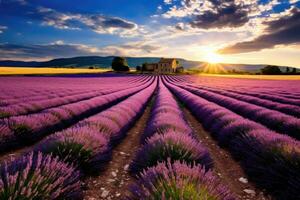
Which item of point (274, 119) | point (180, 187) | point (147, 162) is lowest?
point (274, 119)

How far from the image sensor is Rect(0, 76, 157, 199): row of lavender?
230cm

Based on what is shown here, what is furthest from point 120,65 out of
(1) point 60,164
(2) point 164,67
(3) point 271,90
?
(1) point 60,164

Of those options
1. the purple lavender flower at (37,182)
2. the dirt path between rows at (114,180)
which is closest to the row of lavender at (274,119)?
the dirt path between rows at (114,180)

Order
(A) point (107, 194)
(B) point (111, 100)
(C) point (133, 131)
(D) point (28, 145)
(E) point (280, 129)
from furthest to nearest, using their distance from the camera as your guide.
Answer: (B) point (111, 100)
(C) point (133, 131)
(E) point (280, 129)
(D) point (28, 145)
(A) point (107, 194)

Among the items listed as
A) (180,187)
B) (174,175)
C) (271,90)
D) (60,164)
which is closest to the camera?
(180,187)

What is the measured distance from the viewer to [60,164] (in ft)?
9.87

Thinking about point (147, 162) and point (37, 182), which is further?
point (147, 162)

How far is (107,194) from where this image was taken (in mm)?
3525

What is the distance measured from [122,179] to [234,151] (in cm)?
262

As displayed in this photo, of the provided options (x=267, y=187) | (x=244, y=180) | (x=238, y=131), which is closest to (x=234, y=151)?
(x=238, y=131)

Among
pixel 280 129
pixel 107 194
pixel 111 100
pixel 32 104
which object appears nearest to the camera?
pixel 107 194

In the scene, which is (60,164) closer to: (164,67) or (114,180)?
(114,180)

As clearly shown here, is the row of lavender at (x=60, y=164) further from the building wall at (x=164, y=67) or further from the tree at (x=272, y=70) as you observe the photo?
the building wall at (x=164, y=67)

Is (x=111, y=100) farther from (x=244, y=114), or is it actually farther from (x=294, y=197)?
(x=294, y=197)
